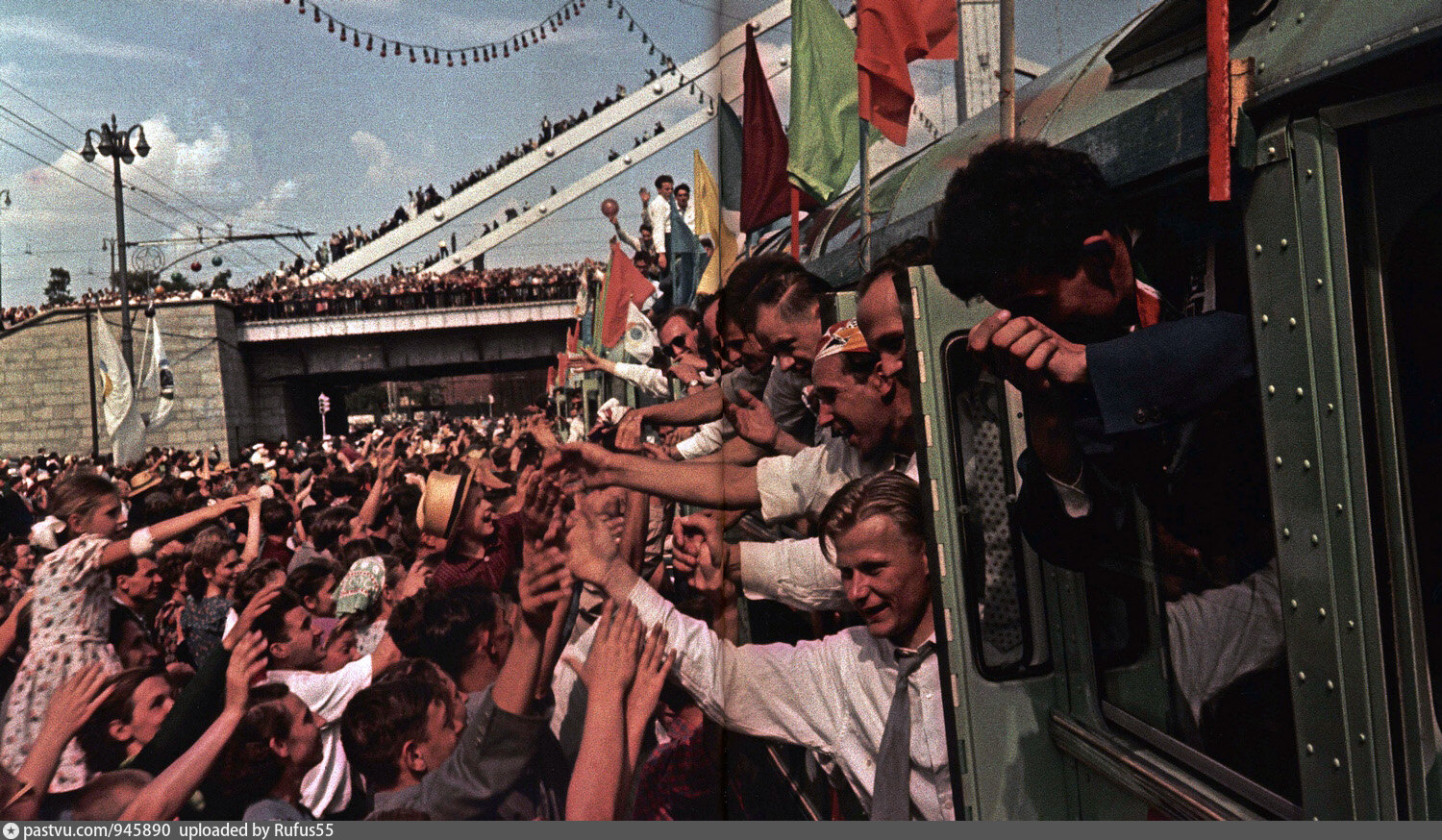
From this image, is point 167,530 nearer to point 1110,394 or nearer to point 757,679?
point 757,679

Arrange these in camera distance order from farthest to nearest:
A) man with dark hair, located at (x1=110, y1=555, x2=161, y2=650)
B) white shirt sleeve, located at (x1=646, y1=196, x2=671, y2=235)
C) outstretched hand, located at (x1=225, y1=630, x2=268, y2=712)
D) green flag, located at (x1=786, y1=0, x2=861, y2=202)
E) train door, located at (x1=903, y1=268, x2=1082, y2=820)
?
white shirt sleeve, located at (x1=646, y1=196, x2=671, y2=235) → green flag, located at (x1=786, y1=0, x2=861, y2=202) → man with dark hair, located at (x1=110, y1=555, x2=161, y2=650) → outstretched hand, located at (x1=225, y1=630, x2=268, y2=712) → train door, located at (x1=903, y1=268, x2=1082, y2=820)

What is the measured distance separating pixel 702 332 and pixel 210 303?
1881mm

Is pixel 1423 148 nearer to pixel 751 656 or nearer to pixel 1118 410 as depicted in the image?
pixel 1118 410

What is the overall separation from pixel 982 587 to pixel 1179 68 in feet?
3.48

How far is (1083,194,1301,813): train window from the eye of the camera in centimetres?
182

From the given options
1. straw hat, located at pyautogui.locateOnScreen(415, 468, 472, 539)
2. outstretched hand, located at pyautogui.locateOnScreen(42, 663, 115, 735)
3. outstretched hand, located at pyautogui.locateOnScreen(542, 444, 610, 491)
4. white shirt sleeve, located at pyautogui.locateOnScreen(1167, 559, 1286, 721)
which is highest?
outstretched hand, located at pyautogui.locateOnScreen(542, 444, 610, 491)

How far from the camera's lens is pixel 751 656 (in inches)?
108

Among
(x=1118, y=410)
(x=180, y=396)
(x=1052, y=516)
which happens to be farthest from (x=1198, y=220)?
(x=180, y=396)

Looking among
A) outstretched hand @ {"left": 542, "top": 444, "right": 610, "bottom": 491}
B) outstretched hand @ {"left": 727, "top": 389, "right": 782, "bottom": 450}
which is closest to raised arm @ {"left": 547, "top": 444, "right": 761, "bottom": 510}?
outstretched hand @ {"left": 542, "top": 444, "right": 610, "bottom": 491}

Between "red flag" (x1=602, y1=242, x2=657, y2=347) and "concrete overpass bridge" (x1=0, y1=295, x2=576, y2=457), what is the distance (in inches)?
25.2

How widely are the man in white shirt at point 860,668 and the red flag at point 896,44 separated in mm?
2513

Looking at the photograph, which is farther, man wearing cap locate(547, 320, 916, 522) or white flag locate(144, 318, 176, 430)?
white flag locate(144, 318, 176, 430)

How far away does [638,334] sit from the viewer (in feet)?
25.4

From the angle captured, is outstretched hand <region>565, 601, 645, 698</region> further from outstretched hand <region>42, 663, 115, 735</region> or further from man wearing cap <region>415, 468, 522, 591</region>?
outstretched hand <region>42, 663, 115, 735</region>
